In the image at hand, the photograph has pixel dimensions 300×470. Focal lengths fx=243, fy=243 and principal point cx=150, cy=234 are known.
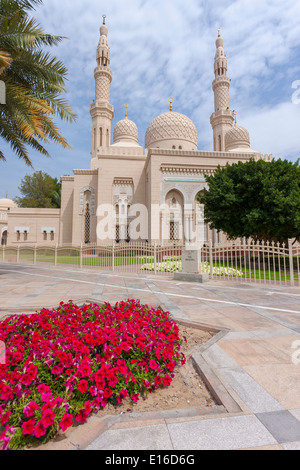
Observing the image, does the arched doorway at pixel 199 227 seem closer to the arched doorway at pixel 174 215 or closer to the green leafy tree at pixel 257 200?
the arched doorway at pixel 174 215

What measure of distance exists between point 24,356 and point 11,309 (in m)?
2.48

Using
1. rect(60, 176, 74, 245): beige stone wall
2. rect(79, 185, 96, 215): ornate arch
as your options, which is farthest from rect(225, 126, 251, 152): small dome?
rect(60, 176, 74, 245): beige stone wall

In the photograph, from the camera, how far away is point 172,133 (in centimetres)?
2745

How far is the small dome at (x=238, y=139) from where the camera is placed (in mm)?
28016

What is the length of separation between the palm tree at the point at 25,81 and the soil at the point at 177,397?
6.68 metres

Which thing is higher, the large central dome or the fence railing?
the large central dome

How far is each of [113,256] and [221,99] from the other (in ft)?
86.2

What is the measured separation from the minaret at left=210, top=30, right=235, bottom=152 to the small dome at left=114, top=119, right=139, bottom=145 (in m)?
9.71

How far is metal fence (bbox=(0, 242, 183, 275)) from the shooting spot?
10.8m

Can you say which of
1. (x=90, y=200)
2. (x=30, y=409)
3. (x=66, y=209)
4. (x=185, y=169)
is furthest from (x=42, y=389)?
(x=66, y=209)

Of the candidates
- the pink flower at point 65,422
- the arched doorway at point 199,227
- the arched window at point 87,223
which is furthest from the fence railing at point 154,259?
the arched doorway at point 199,227

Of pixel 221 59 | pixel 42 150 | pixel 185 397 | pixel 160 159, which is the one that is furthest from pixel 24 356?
pixel 221 59

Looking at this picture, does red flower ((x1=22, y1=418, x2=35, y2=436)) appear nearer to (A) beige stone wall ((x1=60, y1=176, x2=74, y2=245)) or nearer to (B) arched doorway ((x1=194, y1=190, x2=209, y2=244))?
(B) arched doorway ((x1=194, y1=190, x2=209, y2=244))

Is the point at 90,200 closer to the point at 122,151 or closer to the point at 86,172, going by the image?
the point at 86,172
